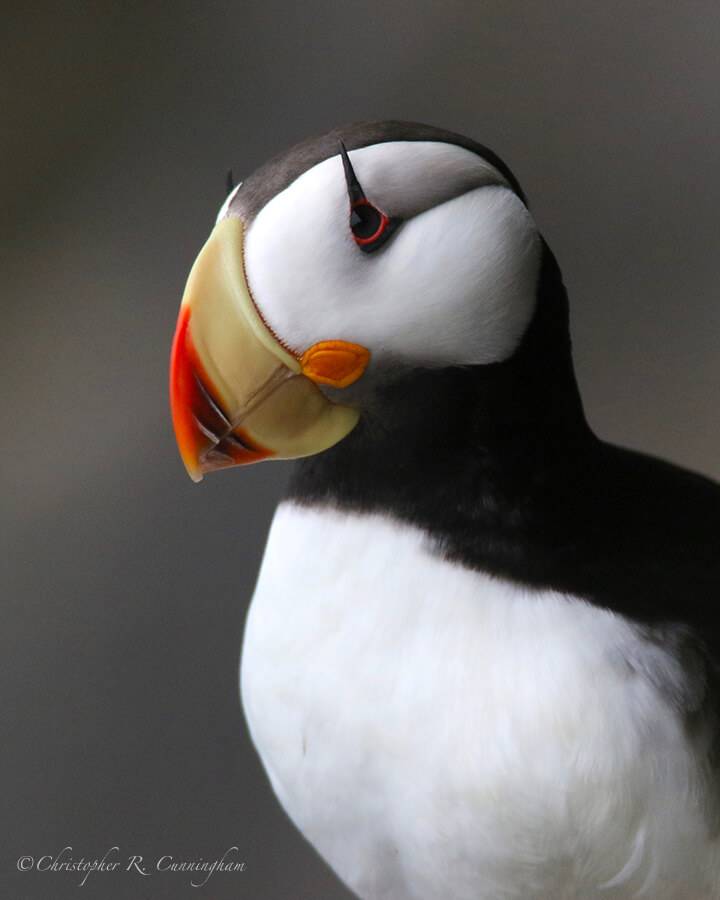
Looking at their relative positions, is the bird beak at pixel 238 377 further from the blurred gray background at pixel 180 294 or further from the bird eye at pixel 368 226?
the blurred gray background at pixel 180 294

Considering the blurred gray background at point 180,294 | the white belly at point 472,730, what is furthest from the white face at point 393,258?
the blurred gray background at point 180,294

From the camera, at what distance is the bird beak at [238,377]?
68cm

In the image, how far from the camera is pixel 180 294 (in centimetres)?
144

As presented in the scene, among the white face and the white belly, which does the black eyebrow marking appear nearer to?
the white face

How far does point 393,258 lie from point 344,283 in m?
0.03

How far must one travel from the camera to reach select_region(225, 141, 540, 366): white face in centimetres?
65

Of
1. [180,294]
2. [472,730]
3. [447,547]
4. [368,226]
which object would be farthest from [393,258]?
[180,294]

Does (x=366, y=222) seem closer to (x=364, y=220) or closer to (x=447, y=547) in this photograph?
(x=364, y=220)

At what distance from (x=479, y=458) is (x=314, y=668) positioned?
183 mm

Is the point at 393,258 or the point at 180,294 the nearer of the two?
the point at 393,258

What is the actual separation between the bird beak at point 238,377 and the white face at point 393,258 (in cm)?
1

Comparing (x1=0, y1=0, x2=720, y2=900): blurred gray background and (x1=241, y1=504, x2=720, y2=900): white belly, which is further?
(x1=0, y1=0, x2=720, y2=900): blurred gray background

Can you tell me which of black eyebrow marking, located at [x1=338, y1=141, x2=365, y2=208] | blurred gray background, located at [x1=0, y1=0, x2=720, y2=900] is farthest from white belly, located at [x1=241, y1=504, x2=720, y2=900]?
blurred gray background, located at [x1=0, y1=0, x2=720, y2=900]

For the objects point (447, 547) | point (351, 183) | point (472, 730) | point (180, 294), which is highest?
point (351, 183)
